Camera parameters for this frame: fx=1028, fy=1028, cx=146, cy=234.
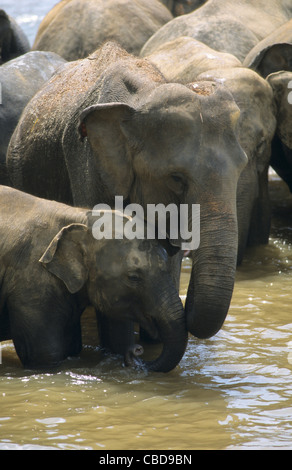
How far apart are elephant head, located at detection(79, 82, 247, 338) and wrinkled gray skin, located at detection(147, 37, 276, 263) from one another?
2.11 m

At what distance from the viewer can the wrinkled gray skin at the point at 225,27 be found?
363 inches

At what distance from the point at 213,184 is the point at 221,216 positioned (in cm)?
15

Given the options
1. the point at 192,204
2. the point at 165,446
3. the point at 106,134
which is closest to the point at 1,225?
the point at 106,134

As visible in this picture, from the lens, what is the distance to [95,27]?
10.0m

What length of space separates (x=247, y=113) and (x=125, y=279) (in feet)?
9.11

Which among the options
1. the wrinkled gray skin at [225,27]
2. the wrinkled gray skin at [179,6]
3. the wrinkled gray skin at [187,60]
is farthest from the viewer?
the wrinkled gray skin at [179,6]

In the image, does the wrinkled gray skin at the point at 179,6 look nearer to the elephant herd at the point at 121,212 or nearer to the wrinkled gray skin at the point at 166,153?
the elephant herd at the point at 121,212

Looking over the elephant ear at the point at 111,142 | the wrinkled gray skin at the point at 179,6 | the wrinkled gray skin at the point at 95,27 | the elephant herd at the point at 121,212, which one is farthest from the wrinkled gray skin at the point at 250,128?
the wrinkled gray skin at the point at 179,6

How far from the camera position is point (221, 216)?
15.0 feet

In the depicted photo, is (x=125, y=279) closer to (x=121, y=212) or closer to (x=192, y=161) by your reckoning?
(x=121, y=212)

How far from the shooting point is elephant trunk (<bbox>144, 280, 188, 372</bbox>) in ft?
15.3

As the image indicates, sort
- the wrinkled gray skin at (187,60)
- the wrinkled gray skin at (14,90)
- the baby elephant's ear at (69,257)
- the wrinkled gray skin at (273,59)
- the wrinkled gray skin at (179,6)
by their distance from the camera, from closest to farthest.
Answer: the baby elephant's ear at (69,257) < the wrinkled gray skin at (187,60) < the wrinkled gray skin at (14,90) < the wrinkled gray skin at (273,59) < the wrinkled gray skin at (179,6)

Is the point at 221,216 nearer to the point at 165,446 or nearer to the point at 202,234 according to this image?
the point at 202,234

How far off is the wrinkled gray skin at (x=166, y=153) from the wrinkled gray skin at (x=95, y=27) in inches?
183
